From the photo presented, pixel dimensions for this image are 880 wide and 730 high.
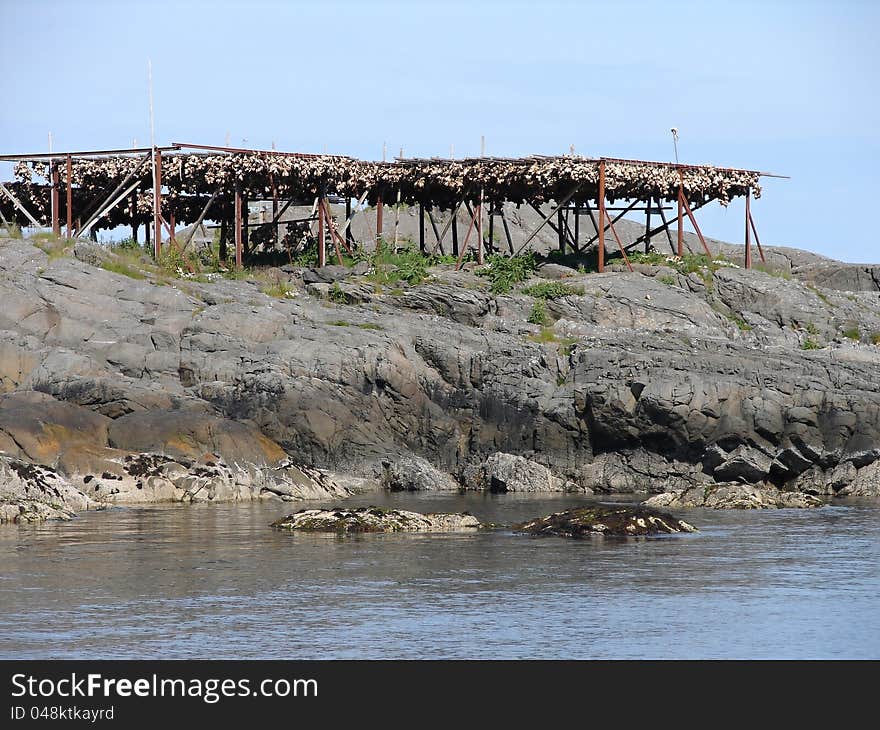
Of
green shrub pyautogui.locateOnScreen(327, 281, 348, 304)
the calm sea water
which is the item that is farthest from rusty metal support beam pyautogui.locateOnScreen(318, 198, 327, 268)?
the calm sea water

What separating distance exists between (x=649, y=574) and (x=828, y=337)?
93.8ft

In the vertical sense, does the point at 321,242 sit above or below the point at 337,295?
above

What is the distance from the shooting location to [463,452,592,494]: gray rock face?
3822cm

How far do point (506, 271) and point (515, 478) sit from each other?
41.7ft

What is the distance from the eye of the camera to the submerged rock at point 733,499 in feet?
109

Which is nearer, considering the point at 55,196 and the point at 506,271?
the point at 506,271

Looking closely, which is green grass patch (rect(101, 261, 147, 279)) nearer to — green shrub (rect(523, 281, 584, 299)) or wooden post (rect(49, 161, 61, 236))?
wooden post (rect(49, 161, 61, 236))

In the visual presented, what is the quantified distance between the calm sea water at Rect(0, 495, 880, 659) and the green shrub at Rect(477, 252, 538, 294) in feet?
67.3

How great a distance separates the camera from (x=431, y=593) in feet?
65.7

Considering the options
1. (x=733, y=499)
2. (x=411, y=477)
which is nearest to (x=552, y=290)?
(x=411, y=477)

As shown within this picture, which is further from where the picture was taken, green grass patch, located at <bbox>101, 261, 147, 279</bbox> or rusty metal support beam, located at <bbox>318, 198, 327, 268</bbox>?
rusty metal support beam, located at <bbox>318, 198, 327, 268</bbox>

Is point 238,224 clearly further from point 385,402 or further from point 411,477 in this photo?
point 411,477

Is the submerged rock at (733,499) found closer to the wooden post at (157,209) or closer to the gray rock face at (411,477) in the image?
the gray rock face at (411,477)
